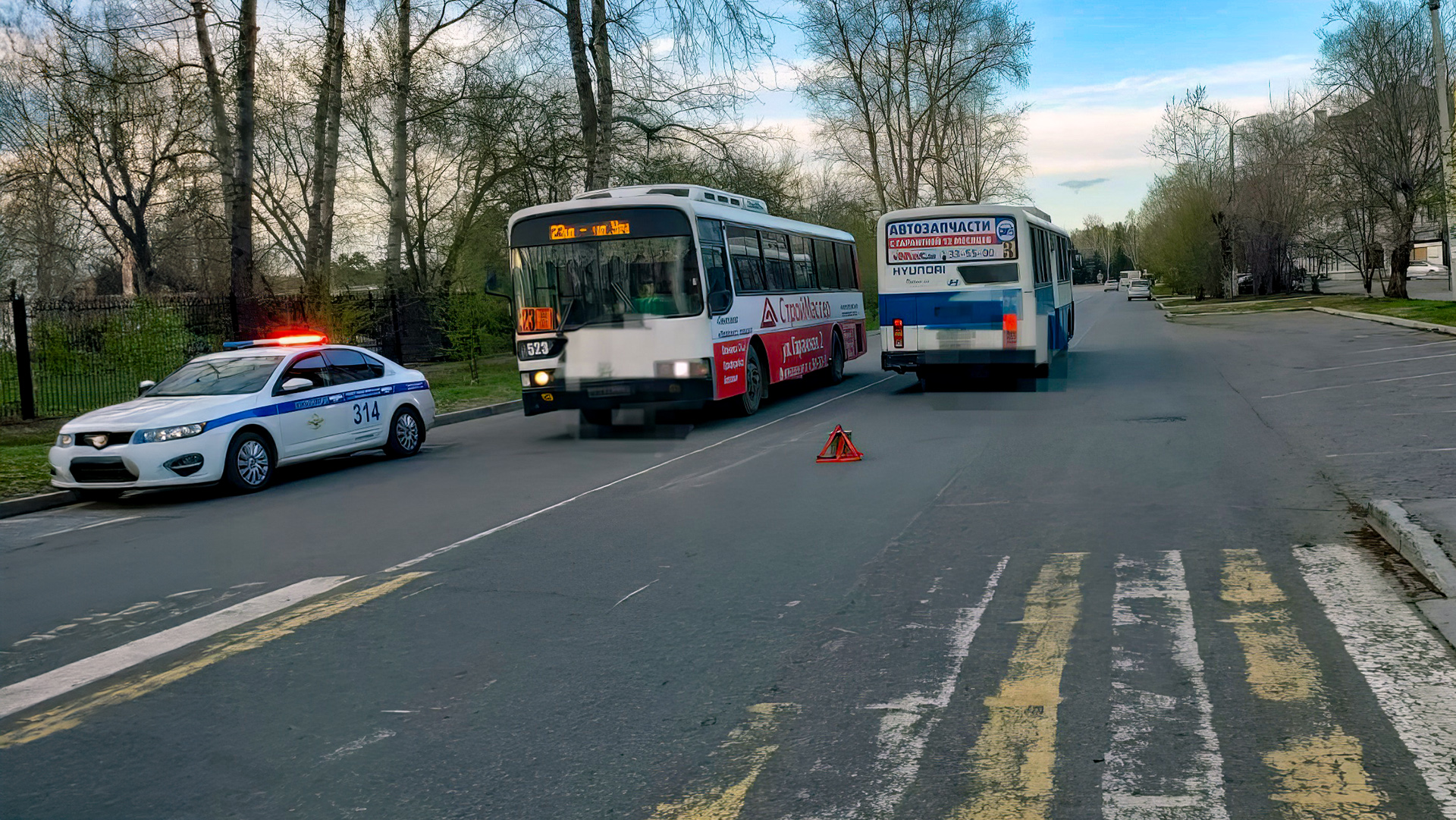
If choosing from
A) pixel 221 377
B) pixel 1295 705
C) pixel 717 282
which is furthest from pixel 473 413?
pixel 1295 705

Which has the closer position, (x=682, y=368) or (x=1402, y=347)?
(x=682, y=368)

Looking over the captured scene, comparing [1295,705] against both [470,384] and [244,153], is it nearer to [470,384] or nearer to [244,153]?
[244,153]

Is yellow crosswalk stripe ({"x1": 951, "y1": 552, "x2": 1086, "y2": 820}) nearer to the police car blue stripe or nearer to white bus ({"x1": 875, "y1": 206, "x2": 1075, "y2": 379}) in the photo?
the police car blue stripe

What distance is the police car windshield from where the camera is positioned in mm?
12438

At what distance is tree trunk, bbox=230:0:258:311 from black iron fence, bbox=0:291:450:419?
701 mm

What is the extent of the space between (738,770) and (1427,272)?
85.9m

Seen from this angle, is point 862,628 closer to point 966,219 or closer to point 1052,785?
point 1052,785

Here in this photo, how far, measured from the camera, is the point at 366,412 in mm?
13688

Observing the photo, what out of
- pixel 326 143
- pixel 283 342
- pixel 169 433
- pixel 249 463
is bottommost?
pixel 249 463

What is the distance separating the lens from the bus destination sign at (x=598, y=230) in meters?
15.5

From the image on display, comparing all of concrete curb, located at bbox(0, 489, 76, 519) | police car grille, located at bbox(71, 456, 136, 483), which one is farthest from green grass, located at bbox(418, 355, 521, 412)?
police car grille, located at bbox(71, 456, 136, 483)

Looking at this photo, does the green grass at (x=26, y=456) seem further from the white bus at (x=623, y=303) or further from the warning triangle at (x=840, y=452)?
Answer: the warning triangle at (x=840, y=452)

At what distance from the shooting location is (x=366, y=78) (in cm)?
2753

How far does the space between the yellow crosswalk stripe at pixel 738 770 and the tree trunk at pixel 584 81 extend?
22723mm
